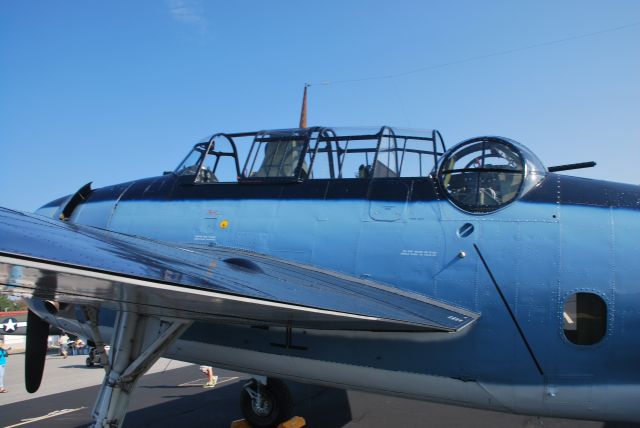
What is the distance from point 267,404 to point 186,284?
550 centimetres

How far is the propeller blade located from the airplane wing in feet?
13.2

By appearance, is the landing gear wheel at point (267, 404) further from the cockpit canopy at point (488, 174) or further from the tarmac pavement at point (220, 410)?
the cockpit canopy at point (488, 174)

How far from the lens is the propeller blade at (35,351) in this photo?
23.9 feet

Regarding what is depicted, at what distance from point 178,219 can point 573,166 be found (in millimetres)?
4813

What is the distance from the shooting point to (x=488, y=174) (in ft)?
16.2

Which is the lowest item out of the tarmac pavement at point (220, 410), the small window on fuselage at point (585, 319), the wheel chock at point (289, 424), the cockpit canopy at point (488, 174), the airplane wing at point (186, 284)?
the tarmac pavement at point (220, 410)

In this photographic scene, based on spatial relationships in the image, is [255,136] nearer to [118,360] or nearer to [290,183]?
[290,183]

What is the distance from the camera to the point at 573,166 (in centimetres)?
560

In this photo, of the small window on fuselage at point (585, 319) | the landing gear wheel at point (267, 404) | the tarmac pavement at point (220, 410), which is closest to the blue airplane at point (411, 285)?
the small window on fuselage at point (585, 319)

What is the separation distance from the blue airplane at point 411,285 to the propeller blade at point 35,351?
2.73 m

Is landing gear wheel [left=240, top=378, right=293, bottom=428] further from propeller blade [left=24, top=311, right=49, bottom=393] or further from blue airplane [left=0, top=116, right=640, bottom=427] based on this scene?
propeller blade [left=24, top=311, right=49, bottom=393]

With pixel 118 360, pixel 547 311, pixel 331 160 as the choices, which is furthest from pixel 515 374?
pixel 118 360

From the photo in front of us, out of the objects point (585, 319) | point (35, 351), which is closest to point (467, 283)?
point (585, 319)

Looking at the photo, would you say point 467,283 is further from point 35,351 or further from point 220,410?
point 220,410
